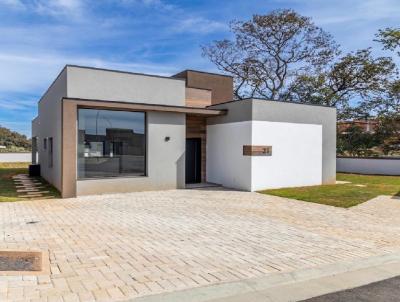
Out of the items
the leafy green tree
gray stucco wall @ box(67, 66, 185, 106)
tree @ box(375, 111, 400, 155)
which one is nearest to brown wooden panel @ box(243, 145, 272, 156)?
gray stucco wall @ box(67, 66, 185, 106)

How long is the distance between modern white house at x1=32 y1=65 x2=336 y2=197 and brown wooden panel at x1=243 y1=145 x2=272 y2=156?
0.04 m

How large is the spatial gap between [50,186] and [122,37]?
25.9 feet

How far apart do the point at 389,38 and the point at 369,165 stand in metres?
9.06

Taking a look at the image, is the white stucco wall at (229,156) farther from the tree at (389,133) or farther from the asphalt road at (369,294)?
the tree at (389,133)

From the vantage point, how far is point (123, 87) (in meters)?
12.8

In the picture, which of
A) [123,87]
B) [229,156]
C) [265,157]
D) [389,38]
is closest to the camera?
[123,87]

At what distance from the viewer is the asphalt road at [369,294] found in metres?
3.99

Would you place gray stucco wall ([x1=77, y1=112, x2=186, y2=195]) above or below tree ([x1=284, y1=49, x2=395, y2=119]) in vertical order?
below

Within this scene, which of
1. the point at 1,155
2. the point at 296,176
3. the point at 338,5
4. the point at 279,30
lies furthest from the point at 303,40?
the point at 1,155

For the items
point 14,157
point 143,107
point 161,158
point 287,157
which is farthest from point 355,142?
point 14,157

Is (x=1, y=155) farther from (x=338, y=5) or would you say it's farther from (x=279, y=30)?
(x=338, y=5)

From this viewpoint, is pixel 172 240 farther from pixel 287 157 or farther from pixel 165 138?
pixel 287 157

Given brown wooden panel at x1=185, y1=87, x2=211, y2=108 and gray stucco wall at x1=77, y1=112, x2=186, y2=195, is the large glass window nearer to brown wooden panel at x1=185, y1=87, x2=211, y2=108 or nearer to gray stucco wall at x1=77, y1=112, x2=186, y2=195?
gray stucco wall at x1=77, y1=112, x2=186, y2=195

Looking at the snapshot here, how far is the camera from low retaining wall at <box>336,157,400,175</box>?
68.5 ft
